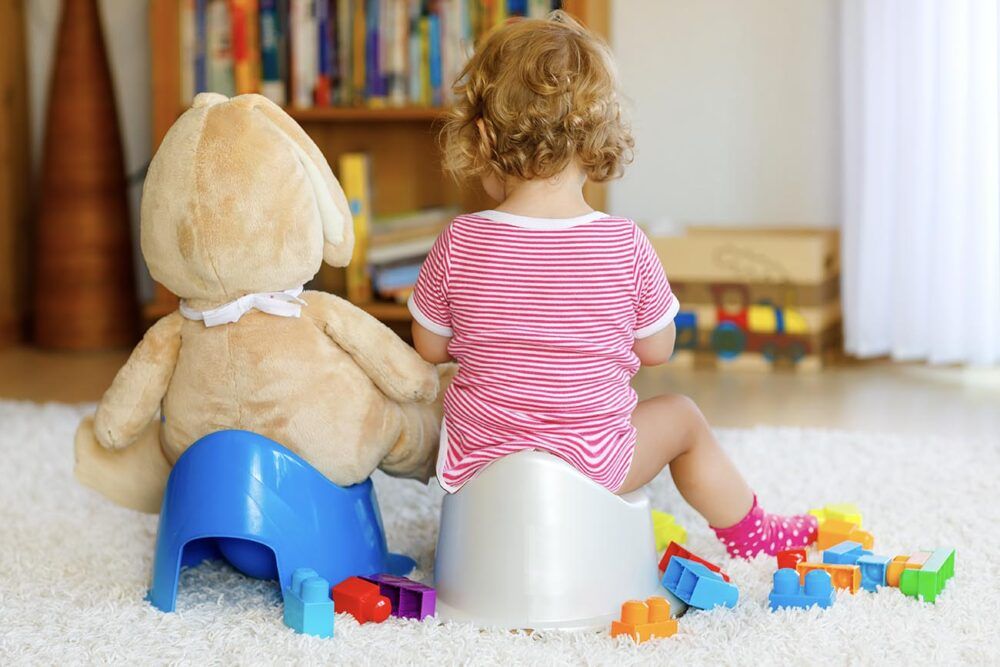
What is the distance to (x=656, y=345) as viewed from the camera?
130 cm

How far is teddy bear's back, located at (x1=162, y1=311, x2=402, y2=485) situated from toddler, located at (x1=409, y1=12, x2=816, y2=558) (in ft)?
0.32

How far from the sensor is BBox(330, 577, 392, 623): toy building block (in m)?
1.18

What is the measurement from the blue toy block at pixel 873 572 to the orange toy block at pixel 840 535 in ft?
0.38

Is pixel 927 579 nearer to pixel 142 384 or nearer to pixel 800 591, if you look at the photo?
pixel 800 591

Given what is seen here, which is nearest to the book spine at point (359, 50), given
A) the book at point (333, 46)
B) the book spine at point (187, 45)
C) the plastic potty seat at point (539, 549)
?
the book at point (333, 46)

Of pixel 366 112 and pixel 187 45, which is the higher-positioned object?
Result: pixel 187 45

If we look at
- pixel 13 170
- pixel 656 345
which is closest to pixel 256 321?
pixel 656 345

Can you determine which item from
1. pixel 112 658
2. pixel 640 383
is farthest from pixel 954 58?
pixel 112 658

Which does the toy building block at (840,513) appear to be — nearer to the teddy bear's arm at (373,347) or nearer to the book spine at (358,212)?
the teddy bear's arm at (373,347)

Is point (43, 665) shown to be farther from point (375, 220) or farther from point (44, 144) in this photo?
point (44, 144)

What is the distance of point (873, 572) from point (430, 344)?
51 cm

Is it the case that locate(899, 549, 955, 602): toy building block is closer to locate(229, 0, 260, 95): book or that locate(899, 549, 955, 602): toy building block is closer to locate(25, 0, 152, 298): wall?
locate(229, 0, 260, 95): book

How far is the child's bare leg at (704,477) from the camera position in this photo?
1306 mm

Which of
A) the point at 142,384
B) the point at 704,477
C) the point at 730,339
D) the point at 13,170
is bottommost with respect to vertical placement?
the point at 730,339
